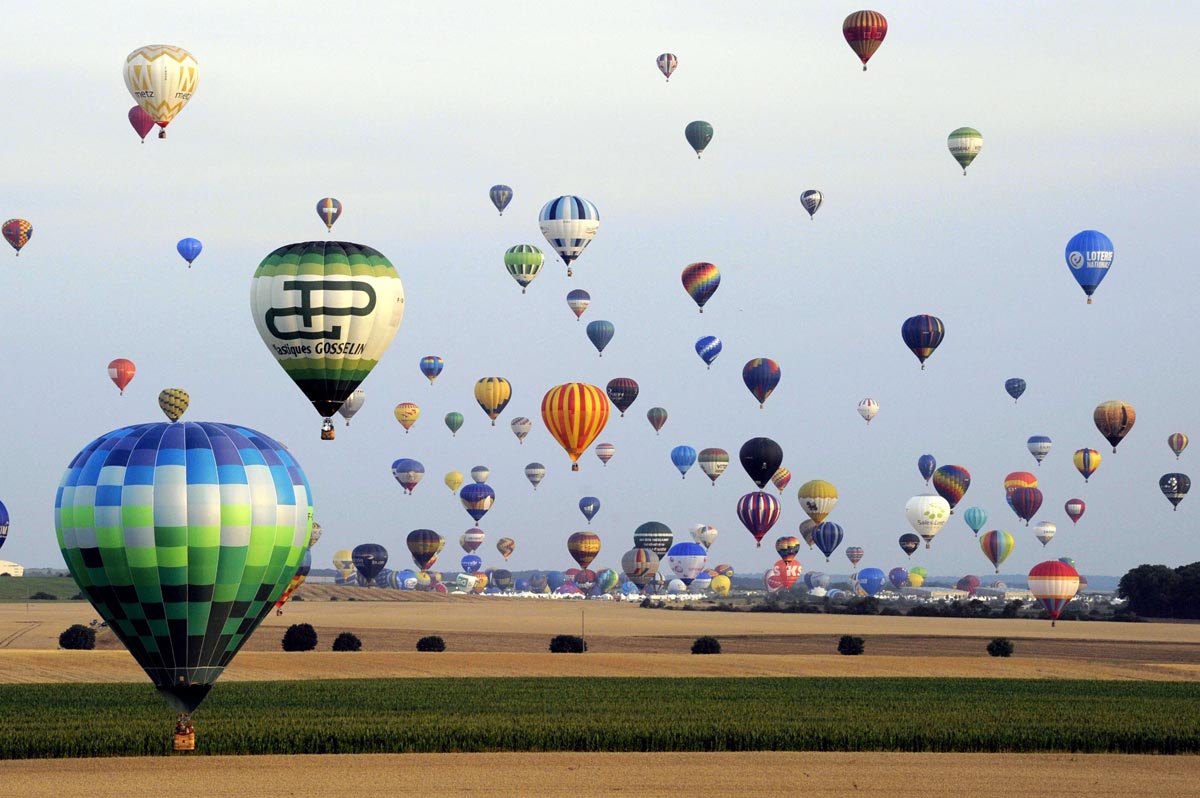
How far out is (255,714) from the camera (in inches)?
1786

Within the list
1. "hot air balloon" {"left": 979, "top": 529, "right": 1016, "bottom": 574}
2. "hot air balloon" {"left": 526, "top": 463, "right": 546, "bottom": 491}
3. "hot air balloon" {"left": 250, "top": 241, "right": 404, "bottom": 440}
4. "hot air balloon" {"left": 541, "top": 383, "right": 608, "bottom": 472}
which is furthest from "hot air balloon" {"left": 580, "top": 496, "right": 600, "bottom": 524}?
"hot air balloon" {"left": 250, "top": 241, "right": 404, "bottom": 440}

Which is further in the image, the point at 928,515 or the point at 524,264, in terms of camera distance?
the point at 928,515

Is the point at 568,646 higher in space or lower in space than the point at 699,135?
lower

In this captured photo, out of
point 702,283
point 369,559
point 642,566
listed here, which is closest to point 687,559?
point 642,566

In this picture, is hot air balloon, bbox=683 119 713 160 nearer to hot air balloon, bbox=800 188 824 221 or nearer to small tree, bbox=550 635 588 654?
hot air balloon, bbox=800 188 824 221

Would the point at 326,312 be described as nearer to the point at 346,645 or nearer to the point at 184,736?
the point at 184,736

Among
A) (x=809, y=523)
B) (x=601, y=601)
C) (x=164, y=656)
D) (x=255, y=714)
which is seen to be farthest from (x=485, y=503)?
(x=164, y=656)

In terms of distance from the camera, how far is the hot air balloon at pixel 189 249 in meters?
89.2

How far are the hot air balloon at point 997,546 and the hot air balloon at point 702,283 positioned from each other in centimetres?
4444

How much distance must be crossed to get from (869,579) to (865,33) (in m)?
111

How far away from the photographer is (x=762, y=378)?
103312 mm

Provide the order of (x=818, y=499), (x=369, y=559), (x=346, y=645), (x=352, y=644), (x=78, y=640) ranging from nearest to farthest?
(x=346, y=645)
(x=352, y=644)
(x=78, y=640)
(x=818, y=499)
(x=369, y=559)

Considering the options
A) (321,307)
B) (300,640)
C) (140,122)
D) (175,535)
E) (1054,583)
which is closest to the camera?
(175,535)

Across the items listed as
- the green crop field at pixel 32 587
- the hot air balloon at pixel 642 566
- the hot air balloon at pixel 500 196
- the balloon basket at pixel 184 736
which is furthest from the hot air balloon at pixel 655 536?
the balloon basket at pixel 184 736
